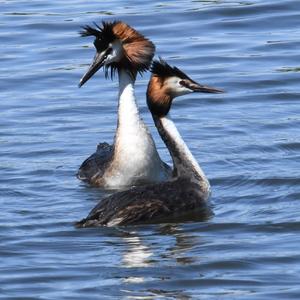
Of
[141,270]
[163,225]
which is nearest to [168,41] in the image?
[163,225]

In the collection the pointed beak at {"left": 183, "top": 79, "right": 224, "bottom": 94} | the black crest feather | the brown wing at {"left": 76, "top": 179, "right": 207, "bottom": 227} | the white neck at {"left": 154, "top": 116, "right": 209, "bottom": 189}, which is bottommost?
the brown wing at {"left": 76, "top": 179, "right": 207, "bottom": 227}

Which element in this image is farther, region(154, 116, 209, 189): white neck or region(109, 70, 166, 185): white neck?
region(109, 70, 166, 185): white neck

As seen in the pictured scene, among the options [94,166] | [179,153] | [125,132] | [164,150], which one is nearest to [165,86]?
[179,153]

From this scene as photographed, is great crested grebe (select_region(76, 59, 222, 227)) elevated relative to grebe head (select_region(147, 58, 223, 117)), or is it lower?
lower

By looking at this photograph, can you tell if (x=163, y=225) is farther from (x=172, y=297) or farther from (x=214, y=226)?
(x=172, y=297)

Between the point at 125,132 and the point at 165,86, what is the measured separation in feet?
3.15

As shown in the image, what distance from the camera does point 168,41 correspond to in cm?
1898

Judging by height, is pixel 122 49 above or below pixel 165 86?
above

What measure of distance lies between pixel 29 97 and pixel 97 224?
207 inches

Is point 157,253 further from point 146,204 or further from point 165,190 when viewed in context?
point 165,190

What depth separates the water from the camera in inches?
399

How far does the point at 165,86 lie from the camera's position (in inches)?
492

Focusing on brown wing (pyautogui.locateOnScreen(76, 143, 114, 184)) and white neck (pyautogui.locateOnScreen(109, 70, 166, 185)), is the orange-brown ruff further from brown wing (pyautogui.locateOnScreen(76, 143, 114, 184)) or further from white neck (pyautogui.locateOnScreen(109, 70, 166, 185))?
brown wing (pyautogui.locateOnScreen(76, 143, 114, 184))

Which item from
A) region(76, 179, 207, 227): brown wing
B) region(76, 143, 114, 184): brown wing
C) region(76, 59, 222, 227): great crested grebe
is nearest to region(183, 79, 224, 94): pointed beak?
region(76, 59, 222, 227): great crested grebe
